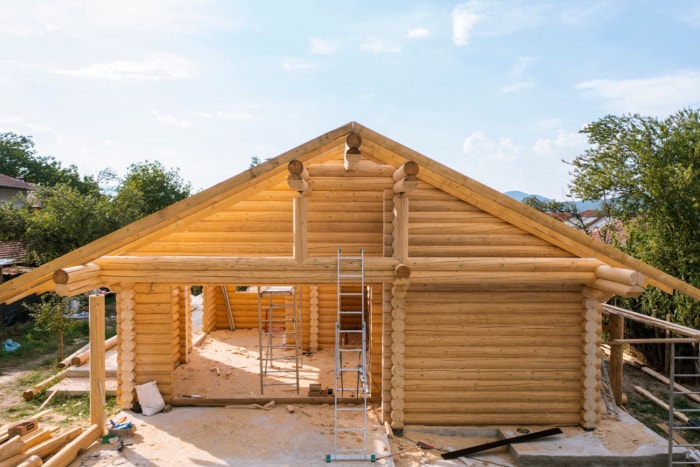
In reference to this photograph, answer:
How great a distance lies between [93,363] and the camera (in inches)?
331

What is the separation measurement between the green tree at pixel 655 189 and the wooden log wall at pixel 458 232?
8287 millimetres

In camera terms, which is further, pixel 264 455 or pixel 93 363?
pixel 93 363

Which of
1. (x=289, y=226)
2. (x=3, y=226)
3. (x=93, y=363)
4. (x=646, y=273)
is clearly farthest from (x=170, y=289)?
(x=3, y=226)

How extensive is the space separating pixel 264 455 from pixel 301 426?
139 cm

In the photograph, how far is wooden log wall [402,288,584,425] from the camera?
30.0 feet

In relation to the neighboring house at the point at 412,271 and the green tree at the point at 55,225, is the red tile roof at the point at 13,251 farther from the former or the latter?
the neighboring house at the point at 412,271

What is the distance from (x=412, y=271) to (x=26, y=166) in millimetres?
55987

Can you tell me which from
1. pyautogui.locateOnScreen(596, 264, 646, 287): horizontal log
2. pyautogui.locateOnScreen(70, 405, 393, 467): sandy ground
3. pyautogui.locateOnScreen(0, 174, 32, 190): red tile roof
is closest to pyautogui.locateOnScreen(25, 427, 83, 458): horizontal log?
pyautogui.locateOnScreen(70, 405, 393, 467): sandy ground

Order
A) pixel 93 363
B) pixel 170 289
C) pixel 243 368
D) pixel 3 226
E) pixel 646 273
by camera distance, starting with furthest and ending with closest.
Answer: pixel 3 226 < pixel 243 368 < pixel 170 289 < pixel 93 363 < pixel 646 273

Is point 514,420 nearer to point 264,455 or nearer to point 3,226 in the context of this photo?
point 264,455

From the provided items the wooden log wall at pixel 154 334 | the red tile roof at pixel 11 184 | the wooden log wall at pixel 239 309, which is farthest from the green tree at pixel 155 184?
the wooden log wall at pixel 154 334

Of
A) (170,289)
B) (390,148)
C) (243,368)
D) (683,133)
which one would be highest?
(683,133)

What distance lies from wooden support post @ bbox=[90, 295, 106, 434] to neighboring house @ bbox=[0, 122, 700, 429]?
1.75ft

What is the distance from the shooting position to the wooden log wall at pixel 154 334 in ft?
32.5
